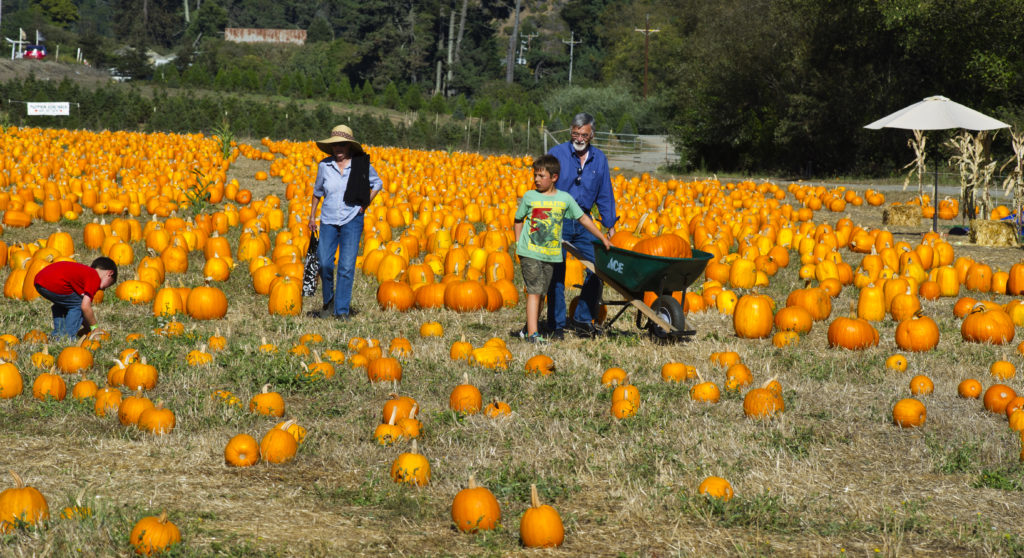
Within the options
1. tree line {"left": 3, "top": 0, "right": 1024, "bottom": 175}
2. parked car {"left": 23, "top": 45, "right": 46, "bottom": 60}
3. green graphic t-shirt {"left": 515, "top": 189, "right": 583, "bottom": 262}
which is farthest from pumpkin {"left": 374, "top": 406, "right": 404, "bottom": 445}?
parked car {"left": 23, "top": 45, "right": 46, "bottom": 60}

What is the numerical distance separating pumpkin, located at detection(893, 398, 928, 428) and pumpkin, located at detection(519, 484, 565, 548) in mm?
2717

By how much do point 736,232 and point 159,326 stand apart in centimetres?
908

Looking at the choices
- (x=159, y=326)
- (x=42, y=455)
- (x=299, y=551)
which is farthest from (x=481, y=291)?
(x=299, y=551)

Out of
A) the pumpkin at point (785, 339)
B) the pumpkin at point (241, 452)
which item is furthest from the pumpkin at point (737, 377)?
→ the pumpkin at point (241, 452)

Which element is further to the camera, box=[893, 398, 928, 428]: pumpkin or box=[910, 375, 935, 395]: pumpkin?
box=[910, 375, 935, 395]: pumpkin

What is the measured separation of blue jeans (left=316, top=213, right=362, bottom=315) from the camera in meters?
9.02

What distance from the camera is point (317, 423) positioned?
5707 mm

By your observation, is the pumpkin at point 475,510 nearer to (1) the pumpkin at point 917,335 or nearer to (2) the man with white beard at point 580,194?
(2) the man with white beard at point 580,194

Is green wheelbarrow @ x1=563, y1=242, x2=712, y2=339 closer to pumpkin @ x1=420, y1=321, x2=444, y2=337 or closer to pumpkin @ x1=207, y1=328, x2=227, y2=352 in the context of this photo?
pumpkin @ x1=420, y1=321, x2=444, y2=337

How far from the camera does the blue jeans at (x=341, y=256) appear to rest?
9.02 metres

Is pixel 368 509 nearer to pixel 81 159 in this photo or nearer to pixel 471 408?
pixel 471 408

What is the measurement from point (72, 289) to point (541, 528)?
5054 mm

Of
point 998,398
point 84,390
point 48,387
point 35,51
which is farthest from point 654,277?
point 35,51

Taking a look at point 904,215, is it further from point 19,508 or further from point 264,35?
point 264,35
